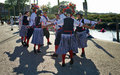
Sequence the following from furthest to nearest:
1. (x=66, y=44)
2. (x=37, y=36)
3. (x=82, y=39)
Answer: (x=37, y=36) < (x=82, y=39) < (x=66, y=44)

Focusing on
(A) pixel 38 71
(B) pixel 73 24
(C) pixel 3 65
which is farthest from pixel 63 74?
(C) pixel 3 65

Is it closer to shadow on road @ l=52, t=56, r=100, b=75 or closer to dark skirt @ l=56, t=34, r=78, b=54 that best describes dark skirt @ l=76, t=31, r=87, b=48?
shadow on road @ l=52, t=56, r=100, b=75

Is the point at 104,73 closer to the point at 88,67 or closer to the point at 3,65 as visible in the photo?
the point at 88,67

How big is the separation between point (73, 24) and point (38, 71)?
6.49ft

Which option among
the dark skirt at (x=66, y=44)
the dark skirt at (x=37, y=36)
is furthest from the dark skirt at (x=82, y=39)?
the dark skirt at (x=37, y=36)

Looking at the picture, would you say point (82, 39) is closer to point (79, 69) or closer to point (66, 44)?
point (66, 44)

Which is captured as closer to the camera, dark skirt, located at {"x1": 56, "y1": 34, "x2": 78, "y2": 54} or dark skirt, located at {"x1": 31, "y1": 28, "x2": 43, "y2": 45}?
dark skirt, located at {"x1": 56, "y1": 34, "x2": 78, "y2": 54}

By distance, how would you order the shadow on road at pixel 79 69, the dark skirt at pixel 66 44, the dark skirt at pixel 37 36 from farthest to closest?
the dark skirt at pixel 37 36 → the dark skirt at pixel 66 44 → the shadow on road at pixel 79 69

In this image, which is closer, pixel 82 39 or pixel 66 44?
pixel 66 44

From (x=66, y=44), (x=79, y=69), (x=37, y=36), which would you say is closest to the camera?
(x=79, y=69)

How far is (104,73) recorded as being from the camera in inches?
185

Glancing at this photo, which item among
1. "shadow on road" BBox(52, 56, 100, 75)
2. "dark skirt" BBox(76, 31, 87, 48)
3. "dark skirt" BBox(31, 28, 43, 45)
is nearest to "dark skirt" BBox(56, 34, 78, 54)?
"shadow on road" BBox(52, 56, 100, 75)

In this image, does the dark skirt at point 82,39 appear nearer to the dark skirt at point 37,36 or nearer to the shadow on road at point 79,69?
the shadow on road at point 79,69

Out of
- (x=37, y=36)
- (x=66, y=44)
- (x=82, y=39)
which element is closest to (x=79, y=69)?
(x=66, y=44)
